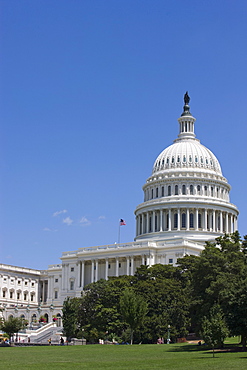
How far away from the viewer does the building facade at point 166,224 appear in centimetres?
13962

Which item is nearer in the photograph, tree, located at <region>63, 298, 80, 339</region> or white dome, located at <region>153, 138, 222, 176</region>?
tree, located at <region>63, 298, 80, 339</region>

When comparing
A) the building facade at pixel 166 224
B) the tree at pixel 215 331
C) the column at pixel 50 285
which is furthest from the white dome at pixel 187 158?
the tree at pixel 215 331

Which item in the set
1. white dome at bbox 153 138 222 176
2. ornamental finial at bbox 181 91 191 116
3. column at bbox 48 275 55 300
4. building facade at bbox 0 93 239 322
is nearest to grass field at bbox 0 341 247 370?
building facade at bbox 0 93 239 322

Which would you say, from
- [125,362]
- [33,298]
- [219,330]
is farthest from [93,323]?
[33,298]

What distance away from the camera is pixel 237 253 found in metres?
84.8

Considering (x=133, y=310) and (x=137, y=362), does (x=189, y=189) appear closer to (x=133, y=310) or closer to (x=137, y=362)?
(x=133, y=310)

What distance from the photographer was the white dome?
15975cm

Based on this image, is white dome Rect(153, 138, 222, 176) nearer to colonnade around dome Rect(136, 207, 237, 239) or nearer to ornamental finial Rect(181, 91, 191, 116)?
ornamental finial Rect(181, 91, 191, 116)

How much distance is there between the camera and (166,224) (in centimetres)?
15350

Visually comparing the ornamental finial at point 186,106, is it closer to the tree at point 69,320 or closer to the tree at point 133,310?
the tree at point 69,320

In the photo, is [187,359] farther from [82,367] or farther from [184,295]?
[184,295]

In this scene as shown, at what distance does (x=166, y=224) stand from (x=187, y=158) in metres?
19.0

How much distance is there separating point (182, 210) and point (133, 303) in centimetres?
7389

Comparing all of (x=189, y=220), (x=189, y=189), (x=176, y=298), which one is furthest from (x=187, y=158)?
(x=176, y=298)
